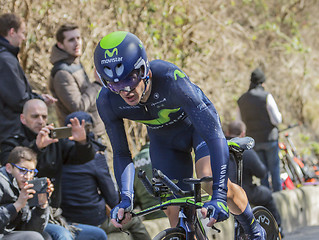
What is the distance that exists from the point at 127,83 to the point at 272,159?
6.38 m

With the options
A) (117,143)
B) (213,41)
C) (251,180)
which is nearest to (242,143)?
(117,143)

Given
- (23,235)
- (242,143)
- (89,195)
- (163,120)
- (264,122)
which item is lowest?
(23,235)

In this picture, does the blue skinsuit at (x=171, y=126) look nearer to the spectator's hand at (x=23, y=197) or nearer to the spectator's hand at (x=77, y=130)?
the spectator's hand at (x=23, y=197)

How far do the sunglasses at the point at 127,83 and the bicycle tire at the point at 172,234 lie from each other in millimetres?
974

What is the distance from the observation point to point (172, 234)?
4828mm

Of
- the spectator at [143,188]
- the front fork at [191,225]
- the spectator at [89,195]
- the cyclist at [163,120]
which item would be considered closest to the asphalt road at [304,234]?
the spectator at [143,188]

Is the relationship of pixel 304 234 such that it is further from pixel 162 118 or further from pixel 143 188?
pixel 162 118

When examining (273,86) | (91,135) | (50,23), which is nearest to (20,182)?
(91,135)

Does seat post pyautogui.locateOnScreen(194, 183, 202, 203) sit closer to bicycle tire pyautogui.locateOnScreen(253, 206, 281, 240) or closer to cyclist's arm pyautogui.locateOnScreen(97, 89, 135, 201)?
cyclist's arm pyautogui.locateOnScreen(97, 89, 135, 201)

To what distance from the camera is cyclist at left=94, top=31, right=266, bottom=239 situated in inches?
185

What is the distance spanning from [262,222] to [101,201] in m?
1.88

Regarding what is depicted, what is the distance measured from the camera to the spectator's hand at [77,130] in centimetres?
688

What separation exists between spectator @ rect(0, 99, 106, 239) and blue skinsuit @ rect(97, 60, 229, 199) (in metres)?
1.28

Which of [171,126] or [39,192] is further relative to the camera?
[39,192]
